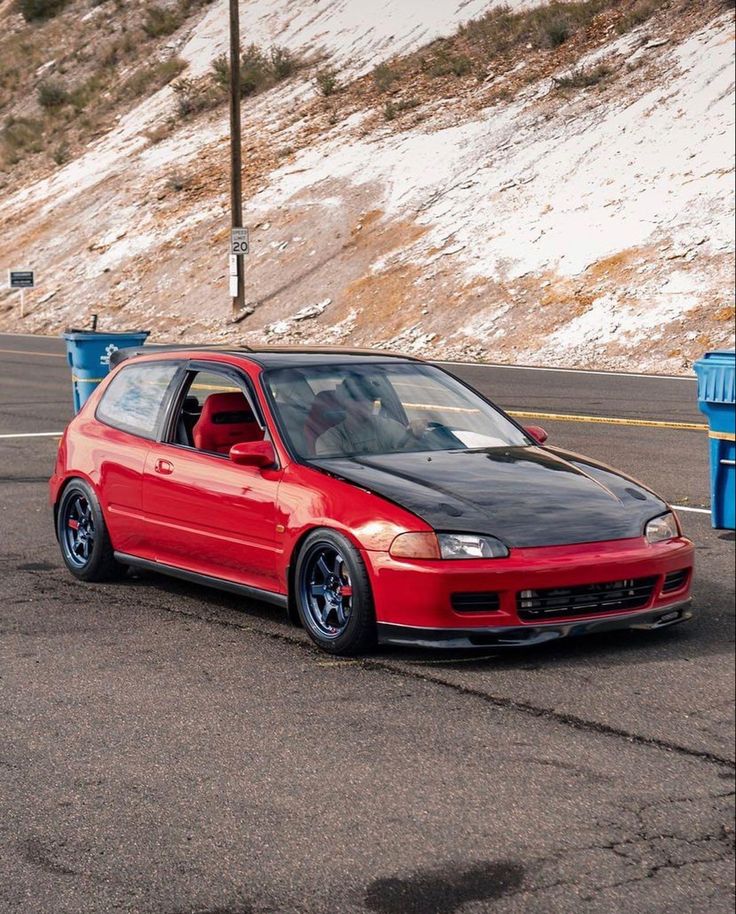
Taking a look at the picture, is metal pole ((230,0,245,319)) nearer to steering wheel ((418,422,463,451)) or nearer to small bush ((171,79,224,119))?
small bush ((171,79,224,119))

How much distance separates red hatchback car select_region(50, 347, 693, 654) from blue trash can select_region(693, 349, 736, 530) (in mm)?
302

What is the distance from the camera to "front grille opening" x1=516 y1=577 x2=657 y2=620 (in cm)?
610

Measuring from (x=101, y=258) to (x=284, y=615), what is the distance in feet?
125

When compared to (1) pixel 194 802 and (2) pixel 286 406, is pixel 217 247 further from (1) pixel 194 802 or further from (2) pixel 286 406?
(1) pixel 194 802

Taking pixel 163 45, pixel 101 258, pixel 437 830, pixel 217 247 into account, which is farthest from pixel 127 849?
pixel 163 45

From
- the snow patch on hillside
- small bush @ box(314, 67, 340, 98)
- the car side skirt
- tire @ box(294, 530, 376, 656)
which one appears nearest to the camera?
tire @ box(294, 530, 376, 656)

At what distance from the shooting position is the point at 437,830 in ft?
15.0

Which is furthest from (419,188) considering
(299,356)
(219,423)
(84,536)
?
(219,423)

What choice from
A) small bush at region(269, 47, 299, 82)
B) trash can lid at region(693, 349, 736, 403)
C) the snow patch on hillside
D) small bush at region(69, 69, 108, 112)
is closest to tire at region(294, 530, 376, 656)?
trash can lid at region(693, 349, 736, 403)

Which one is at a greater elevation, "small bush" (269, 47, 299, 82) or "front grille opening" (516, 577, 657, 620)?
"small bush" (269, 47, 299, 82)

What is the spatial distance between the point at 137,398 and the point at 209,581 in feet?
4.78

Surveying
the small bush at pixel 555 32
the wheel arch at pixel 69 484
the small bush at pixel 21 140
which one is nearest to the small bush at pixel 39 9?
the small bush at pixel 21 140

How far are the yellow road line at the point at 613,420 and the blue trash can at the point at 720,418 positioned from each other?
9382 mm

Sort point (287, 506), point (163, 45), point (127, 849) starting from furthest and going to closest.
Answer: point (163, 45)
point (287, 506)
point (127, 849)
